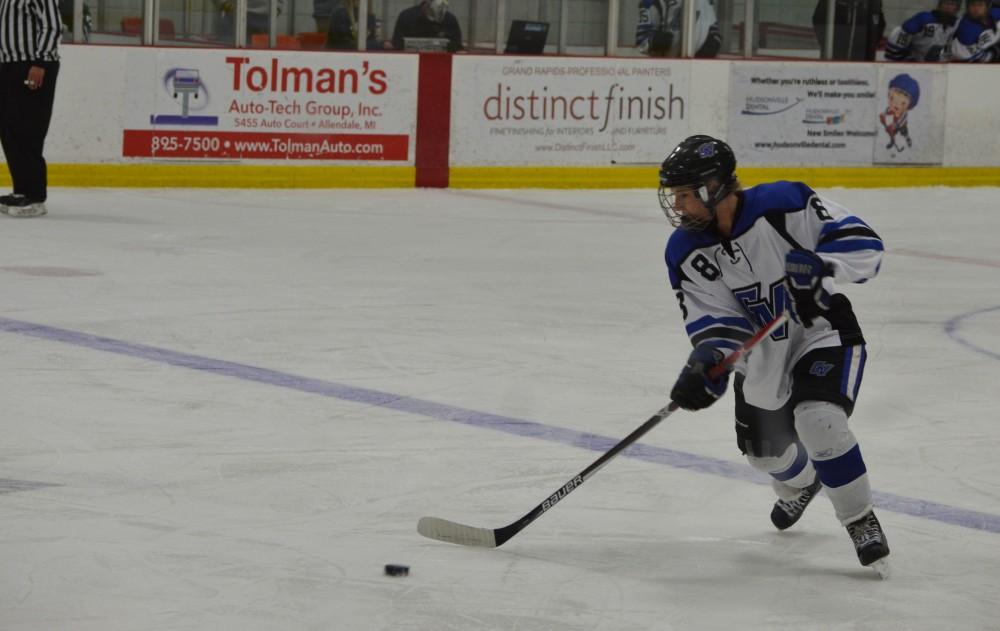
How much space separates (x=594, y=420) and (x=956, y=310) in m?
2.68

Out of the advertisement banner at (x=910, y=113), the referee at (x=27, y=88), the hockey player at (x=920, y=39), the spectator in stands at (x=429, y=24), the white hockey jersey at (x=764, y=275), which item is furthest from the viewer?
the hockey player at (x=920, y=39)

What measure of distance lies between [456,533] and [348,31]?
7468 millimetres

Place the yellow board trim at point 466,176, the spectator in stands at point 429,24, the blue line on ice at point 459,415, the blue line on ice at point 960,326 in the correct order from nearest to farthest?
the blue line on ice at point 459,415 → the blue line on ice at point 960,326 → the yellow board trim at point 466,176 → the spectator in stands at point 429,24

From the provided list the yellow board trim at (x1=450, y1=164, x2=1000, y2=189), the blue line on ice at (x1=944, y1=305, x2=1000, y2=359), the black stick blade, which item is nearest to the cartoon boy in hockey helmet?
the yellow board trim at (x1=450, y1=164, x2=1000, y2=189)

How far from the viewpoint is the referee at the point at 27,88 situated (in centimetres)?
830

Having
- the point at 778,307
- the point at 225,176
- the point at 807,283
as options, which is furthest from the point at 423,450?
the point at 225,176

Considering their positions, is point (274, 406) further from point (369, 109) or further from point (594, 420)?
point (369, 109)

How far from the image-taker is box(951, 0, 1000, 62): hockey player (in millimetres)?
11875

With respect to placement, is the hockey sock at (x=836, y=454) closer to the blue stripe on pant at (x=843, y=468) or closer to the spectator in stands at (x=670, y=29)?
the blue stripe on pant at (x=843, y=468)

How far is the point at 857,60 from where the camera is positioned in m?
11.7

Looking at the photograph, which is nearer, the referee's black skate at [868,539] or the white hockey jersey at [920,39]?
the referee's black skate at [868,539]

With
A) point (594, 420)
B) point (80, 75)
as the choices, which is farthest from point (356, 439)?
point (80, 75)

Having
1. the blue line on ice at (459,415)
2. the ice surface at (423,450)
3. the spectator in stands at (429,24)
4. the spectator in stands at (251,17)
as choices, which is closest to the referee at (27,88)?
the ice surface at (423,450)

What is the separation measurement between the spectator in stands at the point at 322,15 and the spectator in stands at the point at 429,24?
427 mm
